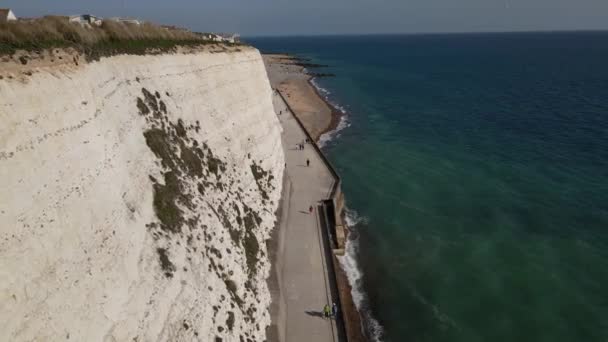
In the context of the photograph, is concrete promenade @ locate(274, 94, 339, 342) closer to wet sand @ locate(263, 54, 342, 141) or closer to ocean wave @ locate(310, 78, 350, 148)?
ocean wave @ locate(310, 78, 350, 148)

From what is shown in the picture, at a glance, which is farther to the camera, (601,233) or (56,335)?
(601,233)

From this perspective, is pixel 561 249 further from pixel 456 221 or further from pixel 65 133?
pixel 65 133

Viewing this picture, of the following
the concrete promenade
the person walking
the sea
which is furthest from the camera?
the sea

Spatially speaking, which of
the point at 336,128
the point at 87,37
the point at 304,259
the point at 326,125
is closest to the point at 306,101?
the point at 326,125

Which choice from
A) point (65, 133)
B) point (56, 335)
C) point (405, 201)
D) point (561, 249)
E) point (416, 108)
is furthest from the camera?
point (416, 108)

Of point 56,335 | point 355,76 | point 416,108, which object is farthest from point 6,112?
point 355,76

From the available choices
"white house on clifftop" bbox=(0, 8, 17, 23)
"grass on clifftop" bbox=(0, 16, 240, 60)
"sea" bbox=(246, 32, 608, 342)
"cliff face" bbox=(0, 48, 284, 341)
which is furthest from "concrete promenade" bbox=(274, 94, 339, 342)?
"white house on clifftop" bbox=(0, 8, 17, 23)
